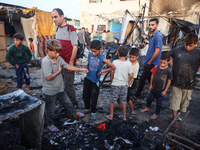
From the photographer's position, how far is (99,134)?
2.64m

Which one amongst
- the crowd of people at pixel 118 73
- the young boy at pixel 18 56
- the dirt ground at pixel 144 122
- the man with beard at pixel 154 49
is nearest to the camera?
the dirt ground at pixel 144 122

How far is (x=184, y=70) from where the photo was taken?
289 cm

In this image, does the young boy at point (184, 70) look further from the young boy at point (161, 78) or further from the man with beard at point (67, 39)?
the man with beard at point (67, 39)

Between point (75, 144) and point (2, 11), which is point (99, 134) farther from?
point (2, 11)

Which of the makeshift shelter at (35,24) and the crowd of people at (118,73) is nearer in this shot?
the crowd of people at (118,73)

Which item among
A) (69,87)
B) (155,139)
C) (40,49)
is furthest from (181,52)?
(40,49)

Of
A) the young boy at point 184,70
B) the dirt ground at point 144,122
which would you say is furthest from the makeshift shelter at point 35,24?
the young boy at point 184,70

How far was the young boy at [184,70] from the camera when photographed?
9.05 ft

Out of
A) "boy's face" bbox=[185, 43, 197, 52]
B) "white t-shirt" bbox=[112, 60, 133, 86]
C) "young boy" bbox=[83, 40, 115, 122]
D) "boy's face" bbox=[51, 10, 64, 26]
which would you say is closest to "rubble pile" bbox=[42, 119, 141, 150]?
→ "young boy" bbox=[83, 40, 115, 122]

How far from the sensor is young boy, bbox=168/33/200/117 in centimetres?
276

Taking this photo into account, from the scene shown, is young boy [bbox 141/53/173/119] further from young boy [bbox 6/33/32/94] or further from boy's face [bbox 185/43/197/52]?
young boy [bbox 6/33/32/94]

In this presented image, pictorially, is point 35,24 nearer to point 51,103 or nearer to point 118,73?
point 51,103

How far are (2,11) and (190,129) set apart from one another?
1182 centimetres

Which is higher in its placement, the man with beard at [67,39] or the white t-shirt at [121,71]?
the man with beard at [67,39]
